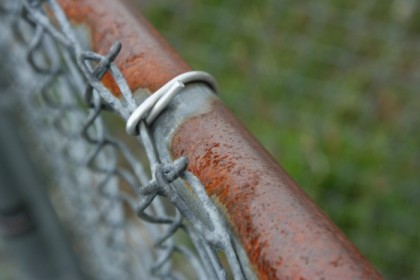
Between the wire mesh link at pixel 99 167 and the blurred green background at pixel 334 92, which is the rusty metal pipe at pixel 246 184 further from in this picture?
the blurred green background at pixel 334 92

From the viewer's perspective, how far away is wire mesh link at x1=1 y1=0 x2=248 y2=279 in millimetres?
437

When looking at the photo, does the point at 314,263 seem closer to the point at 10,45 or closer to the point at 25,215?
the point at 10,45

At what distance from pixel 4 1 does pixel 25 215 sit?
48cm

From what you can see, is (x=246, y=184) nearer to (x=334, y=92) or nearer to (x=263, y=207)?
(x=263, y=207)

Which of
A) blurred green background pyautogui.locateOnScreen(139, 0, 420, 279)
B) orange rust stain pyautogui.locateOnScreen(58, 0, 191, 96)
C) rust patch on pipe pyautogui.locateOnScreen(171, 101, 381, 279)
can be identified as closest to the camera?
rust patch on pipe pyautogui.locateOnScreen(171, 101, 381, 279)

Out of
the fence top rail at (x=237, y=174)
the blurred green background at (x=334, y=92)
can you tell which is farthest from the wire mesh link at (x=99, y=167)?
the blurred green background at (x=334, y=92)

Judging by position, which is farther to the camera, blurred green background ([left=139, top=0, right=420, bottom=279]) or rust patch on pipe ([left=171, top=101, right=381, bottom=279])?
blurred green background ([left=139, top=0, right=420, bottom=279])

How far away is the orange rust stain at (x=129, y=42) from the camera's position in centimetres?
51

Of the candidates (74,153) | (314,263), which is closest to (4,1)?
(74,153)

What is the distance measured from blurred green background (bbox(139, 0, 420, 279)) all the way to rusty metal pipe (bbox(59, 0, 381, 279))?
4.05 ft

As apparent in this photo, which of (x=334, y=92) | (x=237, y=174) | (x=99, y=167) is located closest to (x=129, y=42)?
(x=237, y=174)

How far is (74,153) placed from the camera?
1.15 metres

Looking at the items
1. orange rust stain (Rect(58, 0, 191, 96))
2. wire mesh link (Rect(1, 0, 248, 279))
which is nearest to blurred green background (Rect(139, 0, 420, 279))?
wire mesh link (Rect(1, 0, 248, 279))

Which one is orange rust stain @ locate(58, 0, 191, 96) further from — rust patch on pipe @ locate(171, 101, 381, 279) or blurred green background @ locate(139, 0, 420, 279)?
blurred green background @ locate(139, 0, 420, 279)
